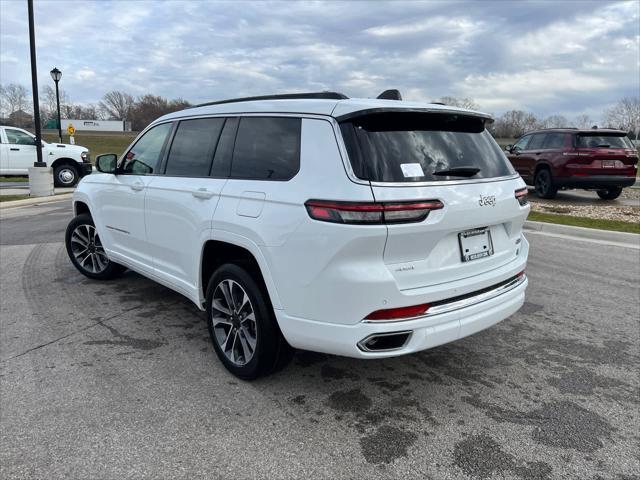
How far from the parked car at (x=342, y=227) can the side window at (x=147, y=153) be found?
1.87 ft

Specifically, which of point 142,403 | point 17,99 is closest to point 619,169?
point 142,403

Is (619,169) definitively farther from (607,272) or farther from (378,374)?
(378,374)

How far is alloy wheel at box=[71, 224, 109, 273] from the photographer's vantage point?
558cm

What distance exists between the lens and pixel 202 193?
353 cm

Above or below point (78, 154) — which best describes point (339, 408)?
below

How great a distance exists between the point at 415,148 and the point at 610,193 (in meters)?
12.4

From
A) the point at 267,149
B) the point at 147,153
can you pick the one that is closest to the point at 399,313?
the point at 267,149

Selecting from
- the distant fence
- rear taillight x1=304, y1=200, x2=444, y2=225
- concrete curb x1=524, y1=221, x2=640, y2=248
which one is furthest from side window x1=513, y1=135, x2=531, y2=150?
the distant fence

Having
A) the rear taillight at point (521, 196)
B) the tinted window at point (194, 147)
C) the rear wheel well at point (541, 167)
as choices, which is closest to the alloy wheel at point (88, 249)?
the tinted window at point (194, 147)

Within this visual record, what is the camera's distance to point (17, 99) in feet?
346

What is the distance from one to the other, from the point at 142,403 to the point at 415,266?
73.5 inches

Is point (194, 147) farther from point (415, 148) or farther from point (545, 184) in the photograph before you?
point (545, 184)

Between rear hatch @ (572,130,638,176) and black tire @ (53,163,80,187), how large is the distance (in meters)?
15.5

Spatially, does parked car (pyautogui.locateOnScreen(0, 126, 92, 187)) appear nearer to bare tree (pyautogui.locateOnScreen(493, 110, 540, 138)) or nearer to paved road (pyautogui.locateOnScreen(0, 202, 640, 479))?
paved road (pyautogui.locateOnScreen(0, 202, 640, 479))
